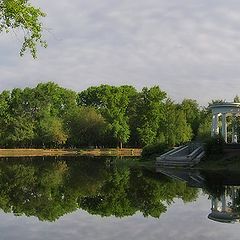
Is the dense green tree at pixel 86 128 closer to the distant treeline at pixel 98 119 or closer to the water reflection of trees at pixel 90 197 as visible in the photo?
the distant treeline at pixel 98 119

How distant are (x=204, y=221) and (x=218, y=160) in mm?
25344

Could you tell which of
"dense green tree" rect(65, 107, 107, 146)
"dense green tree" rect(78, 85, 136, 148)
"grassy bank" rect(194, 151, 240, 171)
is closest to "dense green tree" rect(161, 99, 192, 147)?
"dense green tree" rect(78, 85, 136, 148)

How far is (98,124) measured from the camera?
89.2 m

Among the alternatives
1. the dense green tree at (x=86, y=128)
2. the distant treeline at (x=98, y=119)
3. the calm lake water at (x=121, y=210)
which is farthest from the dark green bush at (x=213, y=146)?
the dense green tree at (x=86, y=128)

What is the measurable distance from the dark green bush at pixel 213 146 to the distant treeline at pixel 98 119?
3694cm

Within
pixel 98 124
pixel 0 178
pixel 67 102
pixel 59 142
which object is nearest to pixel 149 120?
pixel 98 124

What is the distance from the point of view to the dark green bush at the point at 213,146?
A: 132 ft

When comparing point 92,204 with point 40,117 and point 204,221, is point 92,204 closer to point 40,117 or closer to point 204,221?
point 204,221

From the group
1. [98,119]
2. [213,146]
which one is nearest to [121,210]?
[213,146]

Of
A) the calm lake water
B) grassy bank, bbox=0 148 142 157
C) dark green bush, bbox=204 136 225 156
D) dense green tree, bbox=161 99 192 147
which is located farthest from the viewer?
grassy bank, bbox=0 148 142 157

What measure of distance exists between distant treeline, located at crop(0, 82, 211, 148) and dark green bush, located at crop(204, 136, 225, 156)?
3694cm

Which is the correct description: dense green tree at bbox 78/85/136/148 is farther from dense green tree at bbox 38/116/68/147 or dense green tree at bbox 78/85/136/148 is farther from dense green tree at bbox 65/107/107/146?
dense green tree at bbox 38/116/68/147

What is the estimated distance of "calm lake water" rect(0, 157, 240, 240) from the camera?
12344 millimetres

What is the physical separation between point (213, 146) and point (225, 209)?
24.4m
